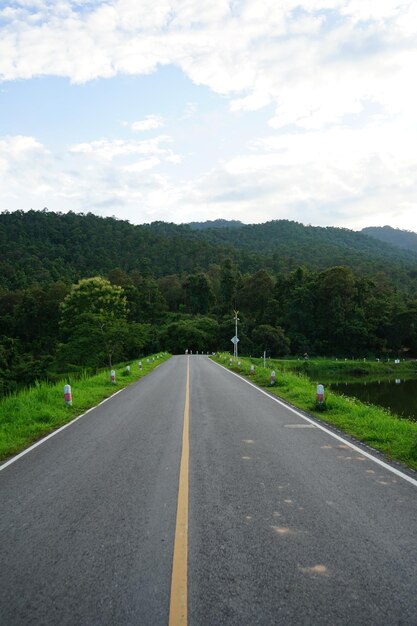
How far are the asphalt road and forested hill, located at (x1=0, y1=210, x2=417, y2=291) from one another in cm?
10440

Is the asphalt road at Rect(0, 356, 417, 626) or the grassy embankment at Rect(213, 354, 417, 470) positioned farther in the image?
the grassy embankment at Rect(213, 354, 417, 470)

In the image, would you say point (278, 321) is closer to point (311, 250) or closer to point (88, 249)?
point (88, 249)

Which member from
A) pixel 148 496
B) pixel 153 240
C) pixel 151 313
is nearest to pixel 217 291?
pixel 151 313

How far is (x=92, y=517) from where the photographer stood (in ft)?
16.9

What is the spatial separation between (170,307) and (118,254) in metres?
33.3

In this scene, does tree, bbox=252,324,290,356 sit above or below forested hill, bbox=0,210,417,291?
below

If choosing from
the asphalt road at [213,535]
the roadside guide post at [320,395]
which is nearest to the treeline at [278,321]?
the roadside guide post at [320,395]

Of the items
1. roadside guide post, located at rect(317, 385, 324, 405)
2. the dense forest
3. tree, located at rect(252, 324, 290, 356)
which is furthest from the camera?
tree, located at rect(252, 324, 290, 356)

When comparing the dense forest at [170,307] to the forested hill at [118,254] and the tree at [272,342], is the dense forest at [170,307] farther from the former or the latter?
the forested hill at [118,254]

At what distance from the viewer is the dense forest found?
180 ft

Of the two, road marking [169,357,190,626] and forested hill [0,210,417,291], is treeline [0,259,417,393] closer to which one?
forested hill [0,210,417,291]

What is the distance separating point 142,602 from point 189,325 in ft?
270

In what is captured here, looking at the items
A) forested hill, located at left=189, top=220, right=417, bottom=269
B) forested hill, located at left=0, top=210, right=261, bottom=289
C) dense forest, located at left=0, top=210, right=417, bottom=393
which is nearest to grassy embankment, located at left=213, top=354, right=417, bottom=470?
dense forest, located at left=0, top=210, right=417, bottom=393

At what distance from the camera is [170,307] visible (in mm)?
121812
